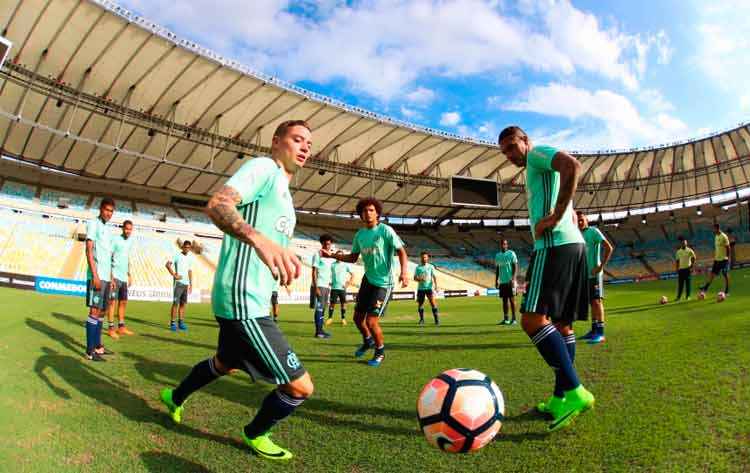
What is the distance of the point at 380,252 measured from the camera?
590 cm

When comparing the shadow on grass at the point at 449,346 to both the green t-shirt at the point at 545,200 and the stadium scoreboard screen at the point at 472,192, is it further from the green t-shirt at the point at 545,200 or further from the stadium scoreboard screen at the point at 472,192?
the stadium scoreboard screen at the point at 472,192

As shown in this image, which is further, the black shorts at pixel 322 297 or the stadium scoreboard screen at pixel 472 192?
the stadium scoreboard screen at pixel 472 192

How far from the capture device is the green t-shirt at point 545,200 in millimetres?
3154

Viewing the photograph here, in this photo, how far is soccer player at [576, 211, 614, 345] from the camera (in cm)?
650

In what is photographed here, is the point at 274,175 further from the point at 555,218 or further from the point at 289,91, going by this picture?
the point at 289,91

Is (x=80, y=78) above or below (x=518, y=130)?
above

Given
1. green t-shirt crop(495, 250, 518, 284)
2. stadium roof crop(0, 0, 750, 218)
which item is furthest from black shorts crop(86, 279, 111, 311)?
A: stadium roof crop(0, 0, 750, 218)

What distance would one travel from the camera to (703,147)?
34.0 metres

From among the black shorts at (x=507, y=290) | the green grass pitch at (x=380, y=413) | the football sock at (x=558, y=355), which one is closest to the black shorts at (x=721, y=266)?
the black shorts at (x=507, y=290)

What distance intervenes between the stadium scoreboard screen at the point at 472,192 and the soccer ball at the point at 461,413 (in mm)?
26699

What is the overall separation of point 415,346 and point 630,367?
3291 mm

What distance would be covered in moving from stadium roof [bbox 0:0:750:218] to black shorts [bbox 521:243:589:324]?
21.5 meters

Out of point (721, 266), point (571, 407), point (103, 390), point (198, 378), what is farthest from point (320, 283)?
point (721, 266)

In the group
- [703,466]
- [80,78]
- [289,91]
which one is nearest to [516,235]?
[289,91]
